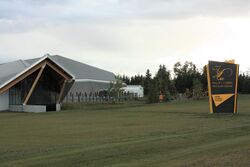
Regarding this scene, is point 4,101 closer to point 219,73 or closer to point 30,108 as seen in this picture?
point 30,108

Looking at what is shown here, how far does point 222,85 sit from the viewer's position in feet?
92.2

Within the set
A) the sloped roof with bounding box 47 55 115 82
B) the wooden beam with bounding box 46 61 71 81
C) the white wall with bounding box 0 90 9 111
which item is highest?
the sloped roof with bounding box 47 55 115 82

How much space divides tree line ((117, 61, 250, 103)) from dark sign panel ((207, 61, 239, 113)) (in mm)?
29906

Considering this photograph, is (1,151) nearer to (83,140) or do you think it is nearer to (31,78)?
(83,140)

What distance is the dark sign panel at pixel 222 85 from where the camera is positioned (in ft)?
91.3

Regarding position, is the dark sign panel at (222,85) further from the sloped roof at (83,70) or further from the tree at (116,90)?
the sloped roof at (83,70)

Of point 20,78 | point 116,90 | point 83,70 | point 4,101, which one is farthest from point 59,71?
point 83,70

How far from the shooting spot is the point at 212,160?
345 inches

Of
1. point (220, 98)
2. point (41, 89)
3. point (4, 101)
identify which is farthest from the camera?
point (41, 89)

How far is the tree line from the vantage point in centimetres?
6019

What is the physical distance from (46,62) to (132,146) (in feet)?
122


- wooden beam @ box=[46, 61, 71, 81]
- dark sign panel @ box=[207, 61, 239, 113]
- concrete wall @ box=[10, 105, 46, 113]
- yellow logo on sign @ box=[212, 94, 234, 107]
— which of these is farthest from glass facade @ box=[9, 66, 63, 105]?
yellow logo on sign @ box=[212, 94, 234, 107]

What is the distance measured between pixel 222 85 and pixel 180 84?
4929 centimetres

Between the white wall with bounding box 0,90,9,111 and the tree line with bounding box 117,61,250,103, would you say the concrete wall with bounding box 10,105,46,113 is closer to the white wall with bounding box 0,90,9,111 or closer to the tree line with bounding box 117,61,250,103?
the white wall with bounding box 0,90,9,111
